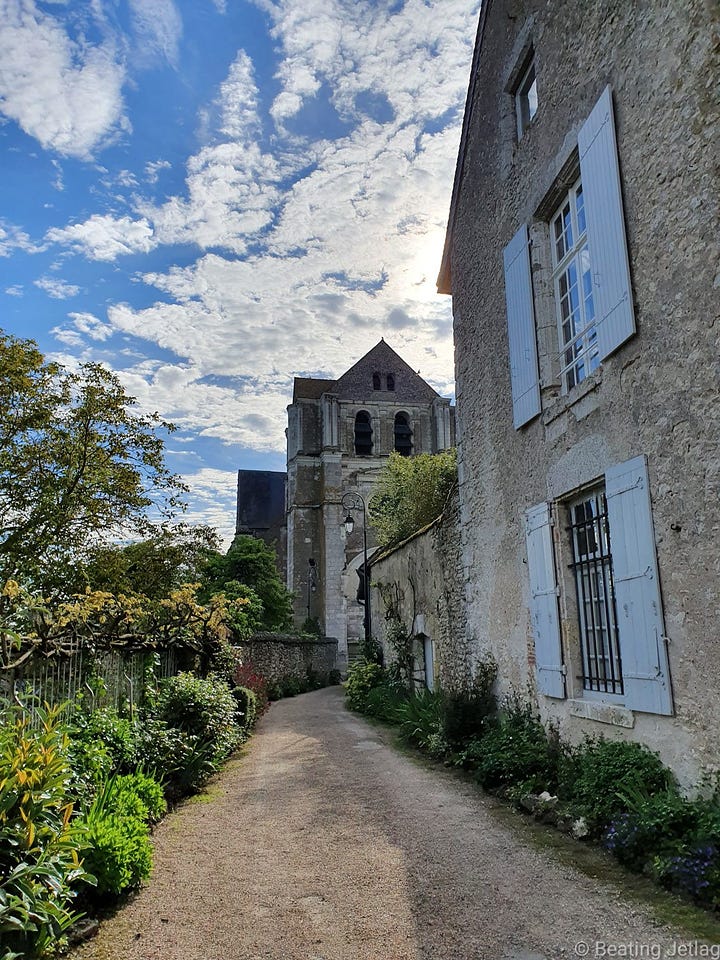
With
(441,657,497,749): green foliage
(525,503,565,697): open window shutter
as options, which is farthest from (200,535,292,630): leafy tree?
(525,503,565,697): open window shutter

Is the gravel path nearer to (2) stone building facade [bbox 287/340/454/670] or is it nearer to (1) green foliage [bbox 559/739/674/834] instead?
(1) green foliage [bbox 559/739/674/834]

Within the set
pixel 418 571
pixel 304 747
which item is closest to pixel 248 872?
pixel 304 747

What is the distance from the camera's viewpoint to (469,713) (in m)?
7.57

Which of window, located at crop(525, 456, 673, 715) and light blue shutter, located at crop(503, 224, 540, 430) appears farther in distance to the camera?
light blue shutter, located at crop(503, 224, 540, 430)

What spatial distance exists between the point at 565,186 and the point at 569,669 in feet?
14.9

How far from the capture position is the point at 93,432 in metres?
12.4

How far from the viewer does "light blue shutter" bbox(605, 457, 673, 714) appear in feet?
15.1

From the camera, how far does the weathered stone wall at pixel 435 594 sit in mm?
9445

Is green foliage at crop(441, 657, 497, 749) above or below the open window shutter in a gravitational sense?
below

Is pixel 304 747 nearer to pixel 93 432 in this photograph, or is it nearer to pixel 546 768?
pixel 546 768

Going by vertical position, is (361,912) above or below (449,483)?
below

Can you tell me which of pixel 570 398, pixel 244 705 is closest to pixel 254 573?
pixel 244 705

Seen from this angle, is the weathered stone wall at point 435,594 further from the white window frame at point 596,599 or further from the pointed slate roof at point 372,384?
the pointed slate roof at point 372,384

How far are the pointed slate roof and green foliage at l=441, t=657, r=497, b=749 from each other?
2804 centimetres
